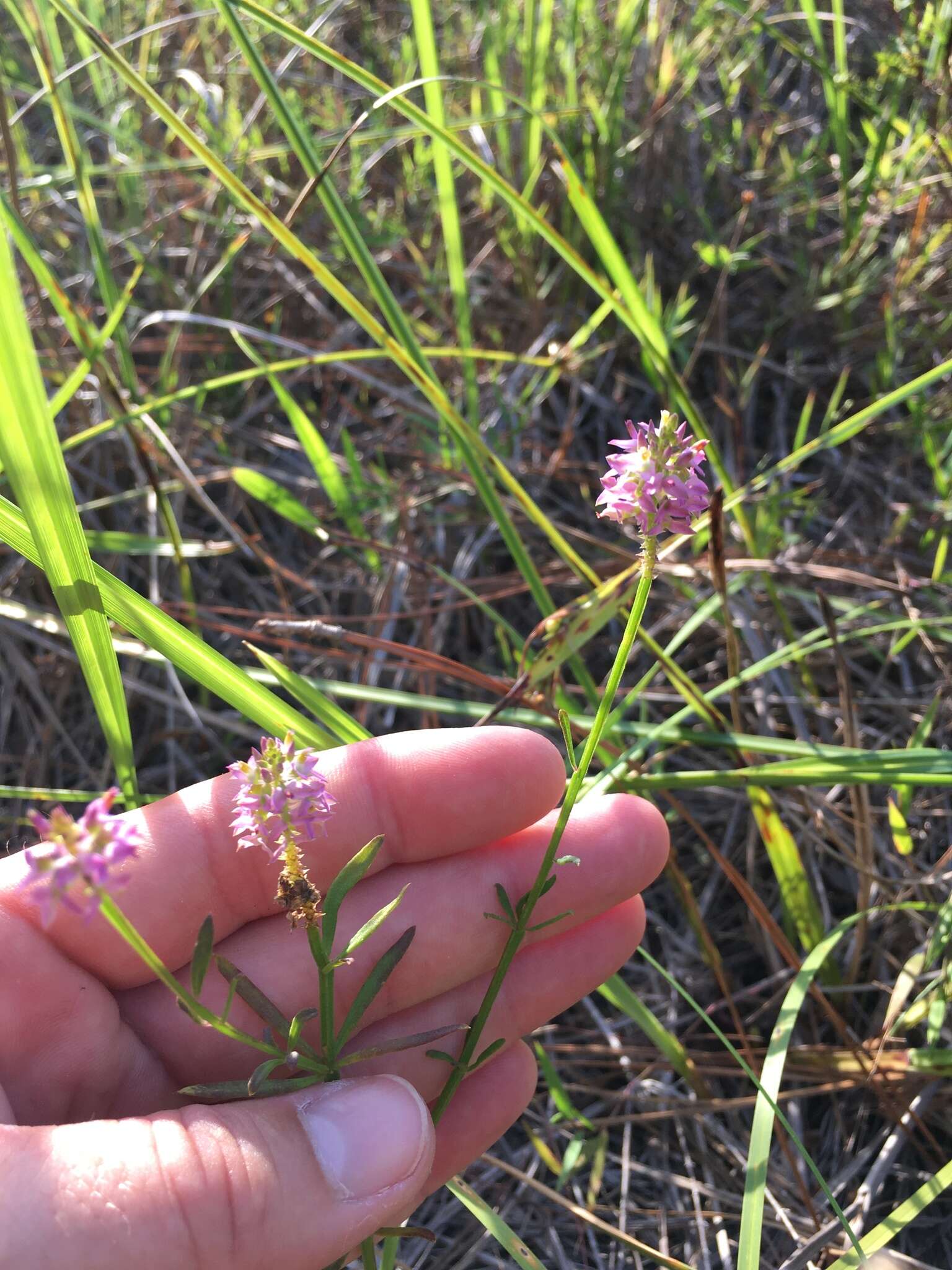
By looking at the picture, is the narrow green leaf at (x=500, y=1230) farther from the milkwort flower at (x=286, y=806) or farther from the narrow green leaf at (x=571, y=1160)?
the milkwort flower at (x=286, y=806)

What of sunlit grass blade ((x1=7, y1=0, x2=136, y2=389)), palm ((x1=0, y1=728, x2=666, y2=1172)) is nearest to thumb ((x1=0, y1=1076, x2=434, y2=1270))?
palm ((x1=0, y1=728, x2=666, y2=1172))

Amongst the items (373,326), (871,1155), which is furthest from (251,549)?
(871,1155)

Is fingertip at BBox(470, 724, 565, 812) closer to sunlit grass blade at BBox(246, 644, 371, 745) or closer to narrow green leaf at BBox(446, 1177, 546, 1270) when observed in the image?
sunlit grass blade at BBox(246, 644, 371, 745)

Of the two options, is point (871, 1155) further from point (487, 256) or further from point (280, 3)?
point (280, 3)

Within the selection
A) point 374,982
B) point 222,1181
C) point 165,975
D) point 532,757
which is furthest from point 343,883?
point 532,757

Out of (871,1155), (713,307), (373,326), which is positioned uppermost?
(373,326)

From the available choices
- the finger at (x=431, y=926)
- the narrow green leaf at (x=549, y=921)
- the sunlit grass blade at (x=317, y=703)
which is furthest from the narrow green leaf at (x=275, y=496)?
A: the narrow green leaf at (x=549, y=921)
